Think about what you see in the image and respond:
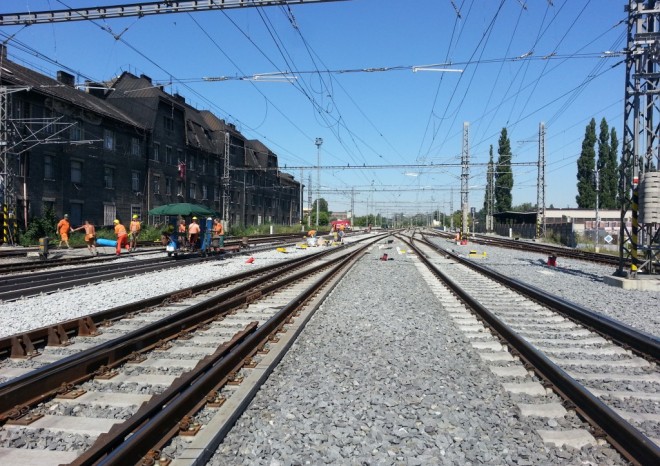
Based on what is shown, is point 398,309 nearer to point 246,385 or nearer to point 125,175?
point 246,385

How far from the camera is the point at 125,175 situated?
148 feet

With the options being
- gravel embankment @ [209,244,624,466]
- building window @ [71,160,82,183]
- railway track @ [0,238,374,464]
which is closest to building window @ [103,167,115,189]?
building window @ [71,160,82,183]

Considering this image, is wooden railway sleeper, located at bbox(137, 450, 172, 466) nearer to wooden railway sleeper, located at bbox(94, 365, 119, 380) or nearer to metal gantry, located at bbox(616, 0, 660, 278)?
wooden railway sleeper, located at bbox(94, 365, 119, 380)

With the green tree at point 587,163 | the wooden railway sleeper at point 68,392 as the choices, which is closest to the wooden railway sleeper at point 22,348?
the wooden railway sleeper at point 68,392

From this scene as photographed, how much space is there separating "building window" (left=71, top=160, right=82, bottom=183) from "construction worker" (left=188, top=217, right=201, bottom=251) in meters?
20.1

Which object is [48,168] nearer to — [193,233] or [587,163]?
[193,233]

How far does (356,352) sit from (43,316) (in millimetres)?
5837

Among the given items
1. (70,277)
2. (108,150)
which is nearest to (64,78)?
(108,150)

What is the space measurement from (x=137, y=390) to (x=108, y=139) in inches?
1661

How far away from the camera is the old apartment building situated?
3338 cm

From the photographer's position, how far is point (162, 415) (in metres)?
3.93

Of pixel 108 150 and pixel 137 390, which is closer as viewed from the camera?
pixel 137 390

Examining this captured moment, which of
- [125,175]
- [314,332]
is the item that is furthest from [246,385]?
[125,175]

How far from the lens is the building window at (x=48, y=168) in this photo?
117 feet
